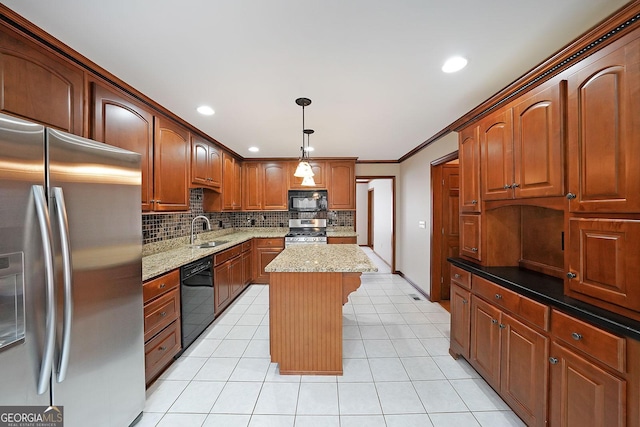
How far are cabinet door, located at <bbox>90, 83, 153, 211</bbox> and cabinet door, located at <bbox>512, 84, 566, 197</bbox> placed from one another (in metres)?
2.75

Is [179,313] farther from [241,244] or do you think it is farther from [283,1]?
[283,1]

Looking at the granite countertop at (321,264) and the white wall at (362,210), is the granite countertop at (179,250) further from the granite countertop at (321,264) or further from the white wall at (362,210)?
the white wall at (362,210)

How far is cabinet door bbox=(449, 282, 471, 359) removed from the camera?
202cm

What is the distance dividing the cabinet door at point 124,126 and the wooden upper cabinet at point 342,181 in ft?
9.79

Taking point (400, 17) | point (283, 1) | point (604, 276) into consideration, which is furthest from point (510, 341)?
point (283, 1)

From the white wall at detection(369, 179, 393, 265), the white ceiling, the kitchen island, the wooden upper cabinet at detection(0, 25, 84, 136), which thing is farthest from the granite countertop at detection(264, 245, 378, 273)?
the white wall at detection(369, 179, 393, 265)

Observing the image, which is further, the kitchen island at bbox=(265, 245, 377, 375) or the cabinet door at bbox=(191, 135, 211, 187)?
the cabinet door at bbox=(191, 135, 211, 187)

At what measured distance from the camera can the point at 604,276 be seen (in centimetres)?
116

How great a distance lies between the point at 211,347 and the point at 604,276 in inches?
117

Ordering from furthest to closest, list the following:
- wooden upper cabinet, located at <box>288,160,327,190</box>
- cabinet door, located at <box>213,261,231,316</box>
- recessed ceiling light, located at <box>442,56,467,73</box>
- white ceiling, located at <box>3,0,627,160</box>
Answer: wooden upper cabinet, located at <box>288,160,327,190</box> < cabinet door, located at <box>213,261,231,316</box> < recessed ceiling light, located at <box>442,56,467,73</box> < white ceiling, located at <box>3,0,627,160</box>

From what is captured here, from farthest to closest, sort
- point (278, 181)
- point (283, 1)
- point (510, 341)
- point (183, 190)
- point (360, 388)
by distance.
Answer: point (278, 181) < point (183, 190) < point (360, 388) < point (510, 341) < point (283, 1)

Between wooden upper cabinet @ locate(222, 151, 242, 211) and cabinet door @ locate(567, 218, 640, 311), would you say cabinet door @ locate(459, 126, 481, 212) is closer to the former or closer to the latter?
cabinet door @ locate(567, 218, 640, 311)

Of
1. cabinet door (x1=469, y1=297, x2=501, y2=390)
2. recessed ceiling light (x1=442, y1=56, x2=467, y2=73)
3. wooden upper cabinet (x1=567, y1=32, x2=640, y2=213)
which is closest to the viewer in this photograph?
wooden upper cabinet (x1=567, y1=32, x2=640, y2=213)

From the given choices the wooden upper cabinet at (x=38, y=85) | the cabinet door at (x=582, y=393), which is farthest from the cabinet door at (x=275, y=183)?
the cabinet door at (x=582, y=393)
